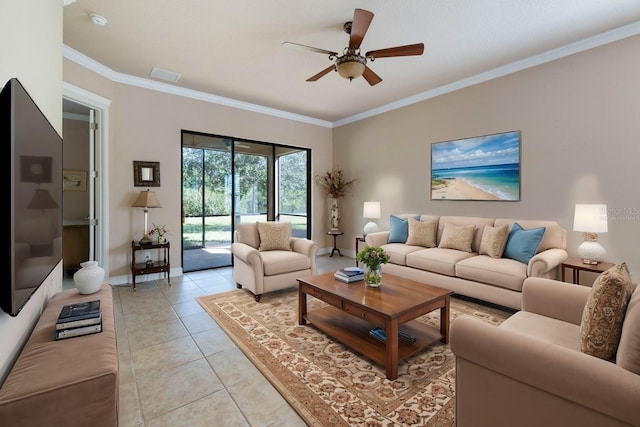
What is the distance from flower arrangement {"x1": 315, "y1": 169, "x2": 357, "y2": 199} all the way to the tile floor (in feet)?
12.1

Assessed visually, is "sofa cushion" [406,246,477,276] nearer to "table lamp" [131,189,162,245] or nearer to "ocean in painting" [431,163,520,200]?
"ocean in painting" [431,163,520,200]

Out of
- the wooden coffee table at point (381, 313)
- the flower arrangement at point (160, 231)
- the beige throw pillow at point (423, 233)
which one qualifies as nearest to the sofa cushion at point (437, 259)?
the beige throw pillow at point (423, 233)

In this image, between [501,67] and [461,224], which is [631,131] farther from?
[461,224]

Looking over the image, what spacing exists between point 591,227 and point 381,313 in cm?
252

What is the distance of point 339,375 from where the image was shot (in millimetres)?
2115

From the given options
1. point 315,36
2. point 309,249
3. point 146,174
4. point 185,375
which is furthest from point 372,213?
point 185,375

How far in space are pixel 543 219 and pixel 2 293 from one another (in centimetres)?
473

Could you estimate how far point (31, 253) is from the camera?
1.40m

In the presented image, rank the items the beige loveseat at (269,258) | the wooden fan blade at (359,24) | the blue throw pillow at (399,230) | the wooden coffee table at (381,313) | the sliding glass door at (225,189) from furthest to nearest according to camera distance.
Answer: the sliding glass door at (225,189)
the blue throw pillow at (399,230)
the beige loveseat at (269,258)
the wooden fan blade at (359,24)
the wooden coffee table at (381,313)

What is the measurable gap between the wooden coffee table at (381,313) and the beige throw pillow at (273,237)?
125cm

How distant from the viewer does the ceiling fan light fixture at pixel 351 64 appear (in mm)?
2672

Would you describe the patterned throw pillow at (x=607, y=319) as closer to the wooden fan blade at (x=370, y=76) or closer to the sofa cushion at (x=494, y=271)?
the sofa cushion at (x=494, y=271)

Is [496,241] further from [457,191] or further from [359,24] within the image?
[359,24]

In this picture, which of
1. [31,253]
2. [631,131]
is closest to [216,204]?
[31,253]
